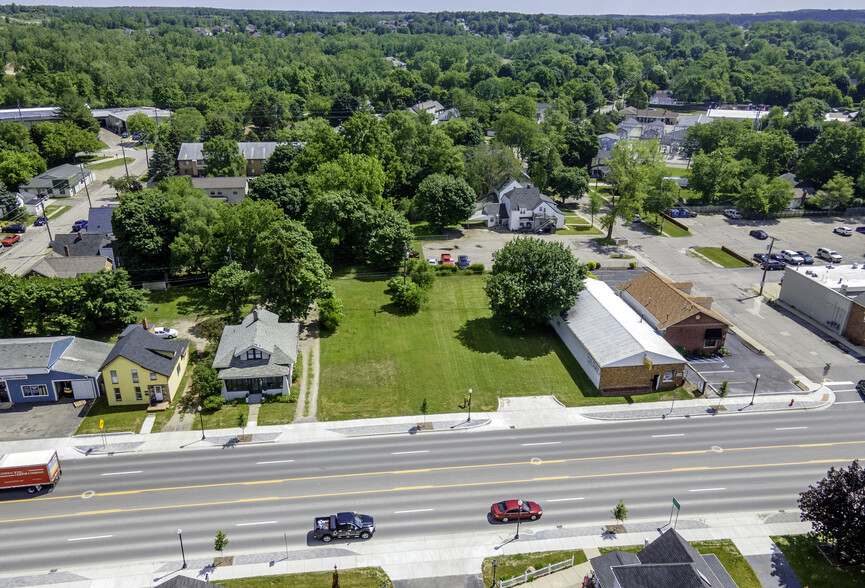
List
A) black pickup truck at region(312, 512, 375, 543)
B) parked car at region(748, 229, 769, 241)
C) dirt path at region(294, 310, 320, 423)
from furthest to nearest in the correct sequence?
parked car at region(748, 229, 769, 241) < dirt path at region(294, 310, 320, 423) < black pickup truck at region(312, 512, 375, 543)

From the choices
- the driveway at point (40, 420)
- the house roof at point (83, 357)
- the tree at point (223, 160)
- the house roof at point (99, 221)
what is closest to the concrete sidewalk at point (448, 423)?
the driveway at point (40, 420)

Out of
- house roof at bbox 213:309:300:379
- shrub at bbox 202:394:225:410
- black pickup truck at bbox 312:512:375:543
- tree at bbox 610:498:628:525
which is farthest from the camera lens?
house roof at bbox 213:309:300:379

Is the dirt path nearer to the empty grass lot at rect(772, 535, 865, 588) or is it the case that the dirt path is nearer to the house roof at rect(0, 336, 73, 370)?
the house roof at rect(0, 336, 73, 370)

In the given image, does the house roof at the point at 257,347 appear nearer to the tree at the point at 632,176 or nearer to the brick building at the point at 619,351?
the brick building at the point at 619,351

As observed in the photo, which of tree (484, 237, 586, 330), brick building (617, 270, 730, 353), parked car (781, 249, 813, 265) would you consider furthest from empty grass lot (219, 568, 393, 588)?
parked car (781, 249, 813, 265)

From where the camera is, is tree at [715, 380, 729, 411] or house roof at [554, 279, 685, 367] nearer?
tree at [715, 380, 729, 411]

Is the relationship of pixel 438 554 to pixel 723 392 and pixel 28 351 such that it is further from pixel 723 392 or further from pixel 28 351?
pixel 28 351

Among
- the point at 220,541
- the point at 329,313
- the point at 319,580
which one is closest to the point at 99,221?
the point at 329,313
